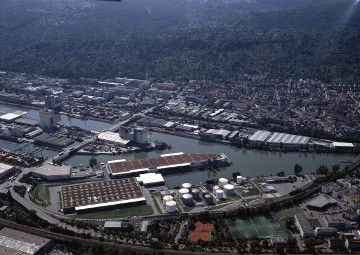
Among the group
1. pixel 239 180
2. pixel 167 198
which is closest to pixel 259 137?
pixel 239 180

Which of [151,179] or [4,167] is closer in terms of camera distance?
[151,179]

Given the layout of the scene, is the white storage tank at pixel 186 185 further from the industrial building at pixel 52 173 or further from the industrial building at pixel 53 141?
the industrial building at pixel 53 141

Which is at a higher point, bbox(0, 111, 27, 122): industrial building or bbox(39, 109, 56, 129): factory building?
bbox(39, 109, 56, 129): factory building

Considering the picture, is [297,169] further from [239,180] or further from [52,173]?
[52,173]

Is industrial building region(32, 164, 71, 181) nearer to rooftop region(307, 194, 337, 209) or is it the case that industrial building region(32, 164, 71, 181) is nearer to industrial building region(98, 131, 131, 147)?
industrial building region(98, 131, 131, 147)

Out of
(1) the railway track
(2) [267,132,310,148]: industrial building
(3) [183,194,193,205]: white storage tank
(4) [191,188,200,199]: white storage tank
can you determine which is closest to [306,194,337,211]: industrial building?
(4) [191,188,200,199]: white storage tank

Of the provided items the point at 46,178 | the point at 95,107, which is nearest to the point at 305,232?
the point at 46,178

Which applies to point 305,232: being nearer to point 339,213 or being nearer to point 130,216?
point 339,213
